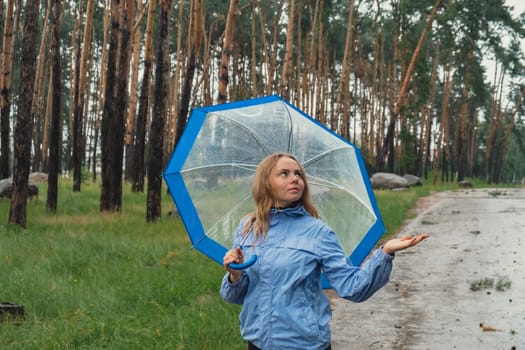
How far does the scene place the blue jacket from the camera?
2816 millimetres

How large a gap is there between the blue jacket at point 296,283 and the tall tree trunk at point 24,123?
958 cm

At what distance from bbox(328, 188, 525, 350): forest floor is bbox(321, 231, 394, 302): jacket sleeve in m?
3.14

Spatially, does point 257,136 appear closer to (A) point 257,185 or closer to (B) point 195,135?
(B) point 195,135

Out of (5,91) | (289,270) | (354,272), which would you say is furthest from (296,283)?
(5,91)

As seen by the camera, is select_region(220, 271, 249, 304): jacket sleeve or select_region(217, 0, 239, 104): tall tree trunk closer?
select_region(220, 271, 249, 304): jacket sleeve

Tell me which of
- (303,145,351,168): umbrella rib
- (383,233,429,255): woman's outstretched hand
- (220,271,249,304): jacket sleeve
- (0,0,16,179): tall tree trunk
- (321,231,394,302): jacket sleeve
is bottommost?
(220,271,249,304): jacket sleeve

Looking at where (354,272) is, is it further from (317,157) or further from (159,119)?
(159,119)

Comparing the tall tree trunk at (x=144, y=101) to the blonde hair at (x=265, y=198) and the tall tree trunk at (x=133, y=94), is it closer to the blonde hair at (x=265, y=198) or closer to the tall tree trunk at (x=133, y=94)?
the tall tree trunk at (x=133, y=94)

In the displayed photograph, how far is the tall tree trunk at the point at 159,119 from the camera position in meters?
13.8

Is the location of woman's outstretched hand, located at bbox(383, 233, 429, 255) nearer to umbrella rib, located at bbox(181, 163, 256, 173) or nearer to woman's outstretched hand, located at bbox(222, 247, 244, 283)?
woman's outstretched hand, located at bbox(222, 247, 244, 283)

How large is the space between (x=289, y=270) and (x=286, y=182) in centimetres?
38

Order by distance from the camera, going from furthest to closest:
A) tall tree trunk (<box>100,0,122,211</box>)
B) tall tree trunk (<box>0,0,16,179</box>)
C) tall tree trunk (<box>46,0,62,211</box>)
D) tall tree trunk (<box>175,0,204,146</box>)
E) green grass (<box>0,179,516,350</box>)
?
tall tree trunk (<box>0,0,16,179</box>) → tall tree trunk (<box>175,0,204,146</box>) → tall tree trunk (<box>46,0,62,211</box>) → tall tree trunk (<box>100,0,122,211</box>) → green grass (<box>0,179,516,350</box>)

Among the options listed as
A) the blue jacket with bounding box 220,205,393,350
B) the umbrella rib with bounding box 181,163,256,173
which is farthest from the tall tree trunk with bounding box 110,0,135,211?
the blue jacket with bounding box 220,205,393,350

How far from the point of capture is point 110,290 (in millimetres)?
7008
